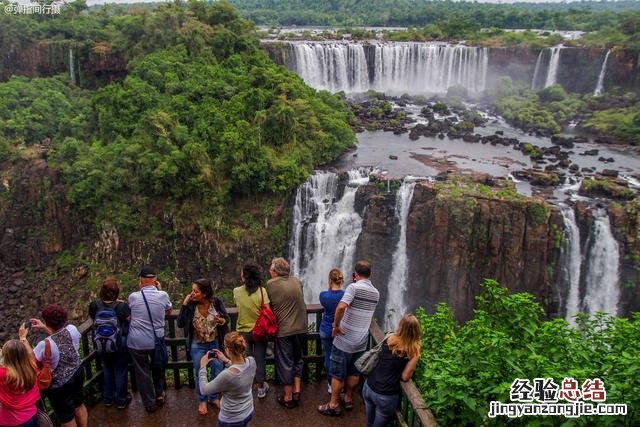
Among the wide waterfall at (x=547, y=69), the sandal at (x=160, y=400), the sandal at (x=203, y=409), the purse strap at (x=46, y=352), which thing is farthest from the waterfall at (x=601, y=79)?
the purse strap at (x=46, y=352)

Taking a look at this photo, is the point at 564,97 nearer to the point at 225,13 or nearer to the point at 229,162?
the point at 225,13

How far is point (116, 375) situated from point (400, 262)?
14.7m

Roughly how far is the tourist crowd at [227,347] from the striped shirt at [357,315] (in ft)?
0.03

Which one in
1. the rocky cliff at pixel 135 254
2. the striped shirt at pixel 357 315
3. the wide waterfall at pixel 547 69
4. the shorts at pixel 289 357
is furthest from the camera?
the wide waterfall at pixel 547 69

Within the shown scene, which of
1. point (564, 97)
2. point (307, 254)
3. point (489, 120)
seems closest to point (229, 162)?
point (307, 254)

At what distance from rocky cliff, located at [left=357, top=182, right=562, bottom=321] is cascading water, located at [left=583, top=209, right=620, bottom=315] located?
1.21 m

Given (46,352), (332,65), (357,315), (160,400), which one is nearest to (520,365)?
(357,315)

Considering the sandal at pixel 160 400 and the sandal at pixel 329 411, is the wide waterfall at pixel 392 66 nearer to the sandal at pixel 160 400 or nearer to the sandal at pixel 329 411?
the sandal at pixel 160 400

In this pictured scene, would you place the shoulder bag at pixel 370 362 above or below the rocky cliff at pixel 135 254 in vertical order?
above

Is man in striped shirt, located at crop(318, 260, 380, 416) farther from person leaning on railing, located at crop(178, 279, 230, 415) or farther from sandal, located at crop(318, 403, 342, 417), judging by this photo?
person leaning on railing, located at crop(178, 279, 230, 415)

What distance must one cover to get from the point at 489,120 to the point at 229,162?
58.1ft

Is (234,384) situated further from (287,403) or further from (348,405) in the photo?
(348,405)

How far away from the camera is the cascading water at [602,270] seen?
1827 cm

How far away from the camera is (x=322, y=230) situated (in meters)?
20.4
